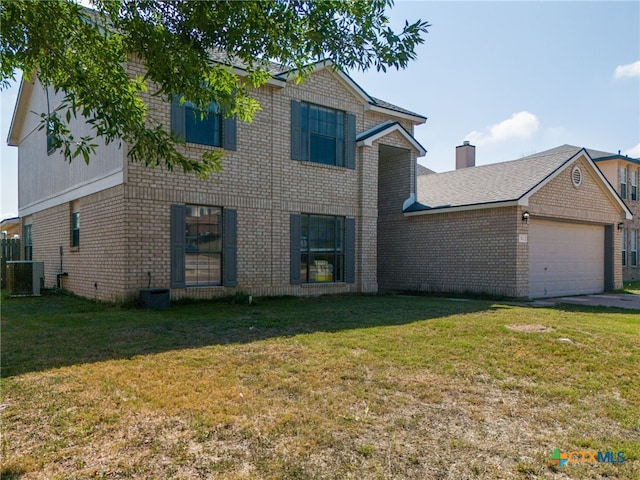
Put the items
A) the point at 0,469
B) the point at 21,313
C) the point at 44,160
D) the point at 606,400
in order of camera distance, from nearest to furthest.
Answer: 1. the point at 0,469
2. the point at 606,400
3. the point at 21,313
4. the point at 44,160

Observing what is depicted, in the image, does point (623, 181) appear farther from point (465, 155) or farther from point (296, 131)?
point (296, 131)

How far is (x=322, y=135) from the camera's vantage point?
1446cm

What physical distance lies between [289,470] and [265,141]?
35.4 feet

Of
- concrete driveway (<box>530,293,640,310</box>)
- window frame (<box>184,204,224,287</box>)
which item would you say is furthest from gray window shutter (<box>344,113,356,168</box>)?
concrete driveway (<box>530,293,640,310</box>)

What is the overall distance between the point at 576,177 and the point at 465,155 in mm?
11490

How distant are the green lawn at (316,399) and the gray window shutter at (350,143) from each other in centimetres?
739

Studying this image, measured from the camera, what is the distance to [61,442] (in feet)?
11.8

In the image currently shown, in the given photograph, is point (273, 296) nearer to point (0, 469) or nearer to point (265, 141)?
point (265, 141)

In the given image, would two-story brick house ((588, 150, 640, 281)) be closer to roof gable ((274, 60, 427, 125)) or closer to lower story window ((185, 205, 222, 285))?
roof gable ((274, 60, 427, 125))

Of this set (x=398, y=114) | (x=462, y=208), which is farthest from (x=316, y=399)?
(x=398, y=114)

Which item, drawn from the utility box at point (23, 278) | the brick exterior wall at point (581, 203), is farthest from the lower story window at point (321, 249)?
the utility box at point (23, 278)

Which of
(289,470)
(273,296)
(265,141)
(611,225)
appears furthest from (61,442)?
(611,225)

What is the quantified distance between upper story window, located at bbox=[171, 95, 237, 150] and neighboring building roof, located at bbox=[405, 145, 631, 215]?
7.56 meters

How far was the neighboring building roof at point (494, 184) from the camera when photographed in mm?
14797
